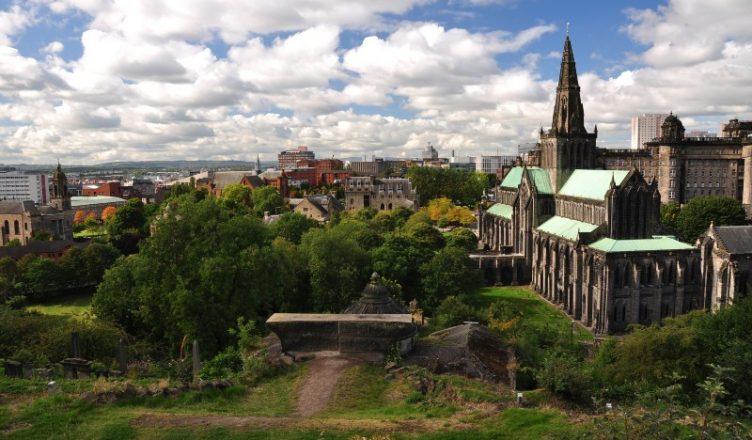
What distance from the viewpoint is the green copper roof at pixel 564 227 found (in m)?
49.2

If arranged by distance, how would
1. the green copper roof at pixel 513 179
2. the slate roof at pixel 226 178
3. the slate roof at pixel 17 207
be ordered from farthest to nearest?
the slate roof at pixel 226 178
the slate roof at pixel 17 207
the green copper roof at pixel 513 179

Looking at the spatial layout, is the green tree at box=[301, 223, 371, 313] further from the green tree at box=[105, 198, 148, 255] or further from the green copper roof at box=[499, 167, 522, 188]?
the green tree at box=[105, 198, 148, 255]

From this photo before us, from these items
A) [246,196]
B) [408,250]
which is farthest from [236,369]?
[246,196]

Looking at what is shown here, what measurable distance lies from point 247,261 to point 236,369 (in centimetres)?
944

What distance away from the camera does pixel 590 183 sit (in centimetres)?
5247

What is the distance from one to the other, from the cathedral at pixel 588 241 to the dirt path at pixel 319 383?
29545 mm

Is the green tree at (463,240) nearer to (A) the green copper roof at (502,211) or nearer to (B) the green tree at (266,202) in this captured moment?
(A) the green copper roof at (502,211)

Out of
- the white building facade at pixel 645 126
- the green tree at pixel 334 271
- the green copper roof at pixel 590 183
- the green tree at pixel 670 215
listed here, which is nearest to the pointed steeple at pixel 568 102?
the green copper roof at pixel 590 183

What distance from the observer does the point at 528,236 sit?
194ft

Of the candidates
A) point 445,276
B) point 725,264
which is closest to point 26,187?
point 445,276

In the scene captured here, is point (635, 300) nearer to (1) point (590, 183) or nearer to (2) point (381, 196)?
(1) point (590, 183)

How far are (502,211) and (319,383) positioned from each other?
56168 mm

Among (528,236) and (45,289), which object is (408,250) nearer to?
(528,236)

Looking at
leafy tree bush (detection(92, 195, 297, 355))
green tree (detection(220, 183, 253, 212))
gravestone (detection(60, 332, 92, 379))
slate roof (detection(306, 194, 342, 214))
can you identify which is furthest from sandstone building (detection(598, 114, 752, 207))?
gravestone (detection(60, 332, 92, 379))
